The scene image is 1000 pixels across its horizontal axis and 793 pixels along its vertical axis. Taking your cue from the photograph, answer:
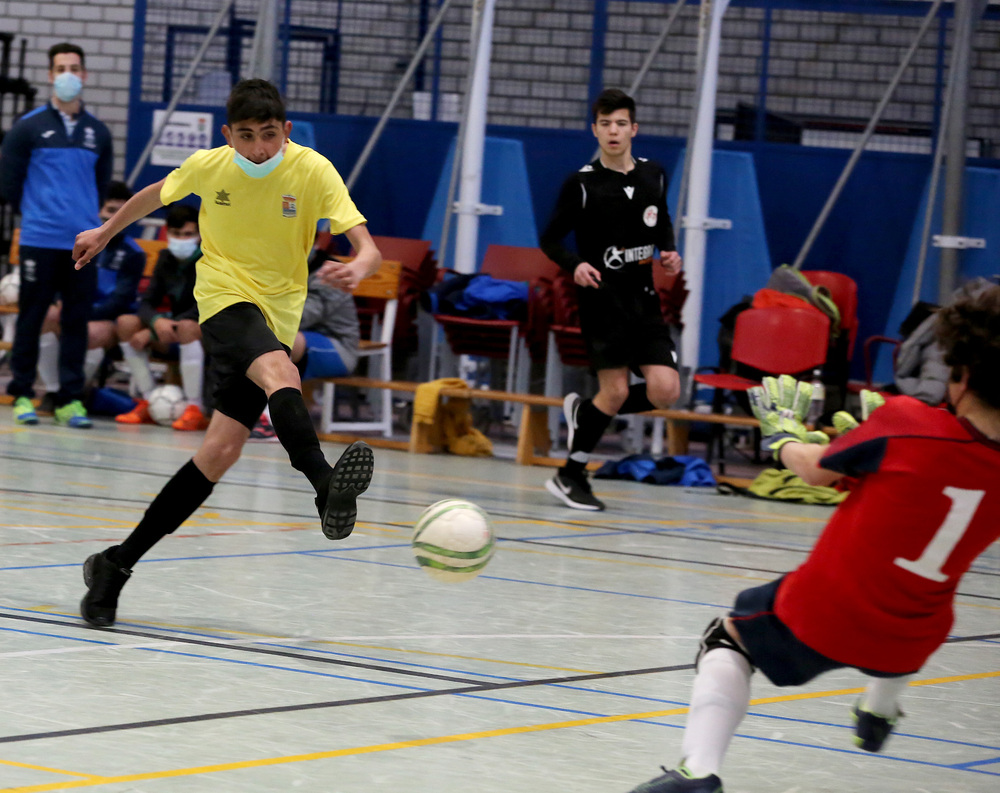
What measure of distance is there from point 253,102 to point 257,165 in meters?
0.21

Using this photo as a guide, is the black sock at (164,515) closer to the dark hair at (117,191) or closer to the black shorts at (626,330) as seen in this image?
the black shorts at (626,330)

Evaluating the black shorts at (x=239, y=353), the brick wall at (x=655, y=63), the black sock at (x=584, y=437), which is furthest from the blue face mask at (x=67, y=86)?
the black shorts at (x=239, y=353)

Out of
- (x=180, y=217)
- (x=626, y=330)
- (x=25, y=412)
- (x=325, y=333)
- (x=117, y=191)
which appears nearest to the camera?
(x=626, y=330)

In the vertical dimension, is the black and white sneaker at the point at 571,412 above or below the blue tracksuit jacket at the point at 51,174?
below

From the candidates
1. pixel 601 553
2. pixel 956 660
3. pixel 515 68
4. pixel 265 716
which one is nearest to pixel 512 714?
pixel 265 716

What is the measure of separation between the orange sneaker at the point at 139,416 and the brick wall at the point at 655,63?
4.99 meters

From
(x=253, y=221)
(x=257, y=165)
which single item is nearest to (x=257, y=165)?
(x=257, y=165)

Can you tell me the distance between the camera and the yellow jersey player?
4.38 meters

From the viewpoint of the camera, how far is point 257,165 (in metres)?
4.69

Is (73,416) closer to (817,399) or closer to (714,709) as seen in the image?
(817,399)

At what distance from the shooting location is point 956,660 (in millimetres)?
4621

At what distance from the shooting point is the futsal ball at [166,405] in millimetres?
11469

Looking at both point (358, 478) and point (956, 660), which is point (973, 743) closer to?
point (956, 660)

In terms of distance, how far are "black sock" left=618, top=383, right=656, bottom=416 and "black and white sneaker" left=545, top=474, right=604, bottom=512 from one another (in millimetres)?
472
